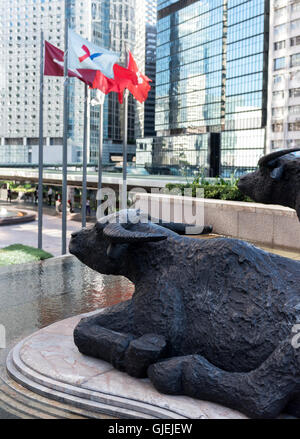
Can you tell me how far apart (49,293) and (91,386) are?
4.23 metres

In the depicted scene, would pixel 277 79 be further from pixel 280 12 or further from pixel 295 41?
pixel 280 12

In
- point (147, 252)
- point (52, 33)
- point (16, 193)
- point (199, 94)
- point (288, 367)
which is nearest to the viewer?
point (288, 367)

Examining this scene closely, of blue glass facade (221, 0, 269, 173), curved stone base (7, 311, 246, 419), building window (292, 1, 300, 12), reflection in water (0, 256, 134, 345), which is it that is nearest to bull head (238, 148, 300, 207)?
curved stone base (7, 311, 246, 419)

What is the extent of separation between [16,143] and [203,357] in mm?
107432

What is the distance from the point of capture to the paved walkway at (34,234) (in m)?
19.3

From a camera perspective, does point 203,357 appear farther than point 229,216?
No

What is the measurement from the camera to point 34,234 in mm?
22734

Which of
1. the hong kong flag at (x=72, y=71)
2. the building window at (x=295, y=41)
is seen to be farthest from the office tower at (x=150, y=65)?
the hong kong flag at (x=72, y=71)

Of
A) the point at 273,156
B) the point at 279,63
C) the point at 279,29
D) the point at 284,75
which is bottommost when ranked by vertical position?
the point at 273,156

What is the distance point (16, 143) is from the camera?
106 m

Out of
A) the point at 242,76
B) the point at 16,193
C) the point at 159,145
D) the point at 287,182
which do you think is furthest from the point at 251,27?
the point at 287,182

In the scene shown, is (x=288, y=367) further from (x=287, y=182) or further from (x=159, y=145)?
(x=159, y=145)

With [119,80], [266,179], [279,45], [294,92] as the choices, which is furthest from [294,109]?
[266,179]

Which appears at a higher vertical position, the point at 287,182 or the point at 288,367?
the point at 287,182
